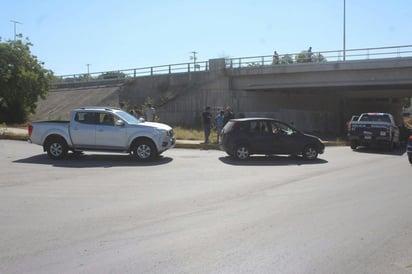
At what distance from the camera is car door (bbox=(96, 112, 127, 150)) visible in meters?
15.6

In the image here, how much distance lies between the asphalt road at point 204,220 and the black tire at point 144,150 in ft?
6.32

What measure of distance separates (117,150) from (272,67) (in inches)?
863

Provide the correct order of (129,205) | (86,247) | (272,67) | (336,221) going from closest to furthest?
(86,247), (336,221), (129,205), (272,67)

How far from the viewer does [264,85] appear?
3622 cm

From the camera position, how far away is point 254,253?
550 cm

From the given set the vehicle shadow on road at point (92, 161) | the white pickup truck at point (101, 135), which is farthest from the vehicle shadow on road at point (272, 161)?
the white pickup truck at point (101, 135)

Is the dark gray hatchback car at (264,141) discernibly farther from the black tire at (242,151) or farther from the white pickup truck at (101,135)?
the white pickup truck at (101,135)

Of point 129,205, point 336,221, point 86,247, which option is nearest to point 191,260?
point 86,247

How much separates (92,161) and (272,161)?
6.34 metres

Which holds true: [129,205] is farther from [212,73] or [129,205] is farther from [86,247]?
[212,73]

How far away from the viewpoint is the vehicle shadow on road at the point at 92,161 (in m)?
14.7

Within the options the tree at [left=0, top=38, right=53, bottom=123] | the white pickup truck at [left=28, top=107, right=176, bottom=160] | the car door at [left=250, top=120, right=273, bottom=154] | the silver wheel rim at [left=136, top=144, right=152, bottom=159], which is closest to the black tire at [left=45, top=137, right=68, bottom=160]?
the white pickup truck at [left=28, top=107, right=176, bottom=160]

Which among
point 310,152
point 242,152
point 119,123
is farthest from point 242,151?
point 119,123

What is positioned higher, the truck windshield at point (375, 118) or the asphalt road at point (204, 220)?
the truck windshield at point (375, 118)
